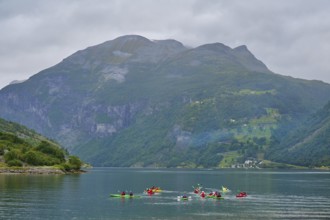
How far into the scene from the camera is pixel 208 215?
10738cm

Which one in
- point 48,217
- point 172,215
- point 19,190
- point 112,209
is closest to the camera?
point 48,217

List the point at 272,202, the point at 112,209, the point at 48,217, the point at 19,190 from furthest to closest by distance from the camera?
the point at 19,190 < the point at 272,202 < the point at 112,209 < the point at 48,217

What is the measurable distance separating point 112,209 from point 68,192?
4328 cm

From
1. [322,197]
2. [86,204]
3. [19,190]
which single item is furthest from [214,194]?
[19,190]

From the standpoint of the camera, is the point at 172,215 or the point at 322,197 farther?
the point at 322,197

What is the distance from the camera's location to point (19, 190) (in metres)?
157

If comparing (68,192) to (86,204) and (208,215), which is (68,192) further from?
(208,215)

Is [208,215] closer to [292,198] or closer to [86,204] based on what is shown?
[86,204]

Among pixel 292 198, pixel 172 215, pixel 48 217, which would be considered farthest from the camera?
pixel 292 198

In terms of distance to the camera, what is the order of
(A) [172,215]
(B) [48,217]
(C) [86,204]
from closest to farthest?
(B) [48,217] → (A) [172,215] → (C) [86,204]

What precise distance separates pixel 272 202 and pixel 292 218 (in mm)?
31495

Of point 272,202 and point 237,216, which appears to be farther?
point 272,202

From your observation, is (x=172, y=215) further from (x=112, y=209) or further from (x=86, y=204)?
(x=86, y=204)

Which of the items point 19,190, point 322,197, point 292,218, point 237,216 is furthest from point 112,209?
point 322,197
